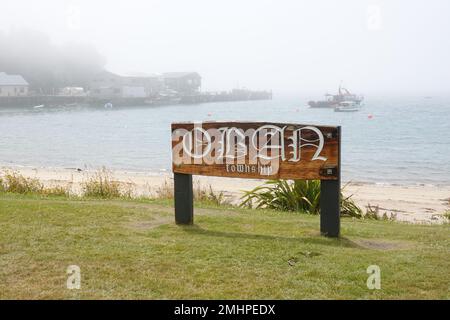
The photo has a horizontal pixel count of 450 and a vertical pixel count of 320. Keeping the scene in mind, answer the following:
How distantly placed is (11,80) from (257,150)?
372 feet

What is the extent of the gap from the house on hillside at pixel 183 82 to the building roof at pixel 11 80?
41366mm

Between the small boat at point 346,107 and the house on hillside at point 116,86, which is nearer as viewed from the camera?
the small boat at point 346,107

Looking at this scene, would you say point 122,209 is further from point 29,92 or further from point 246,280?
point 29,92

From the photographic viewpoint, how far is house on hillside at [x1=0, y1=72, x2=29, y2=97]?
108 m

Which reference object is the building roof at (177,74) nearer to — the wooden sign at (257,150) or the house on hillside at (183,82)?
the house on hillside at (183,82)

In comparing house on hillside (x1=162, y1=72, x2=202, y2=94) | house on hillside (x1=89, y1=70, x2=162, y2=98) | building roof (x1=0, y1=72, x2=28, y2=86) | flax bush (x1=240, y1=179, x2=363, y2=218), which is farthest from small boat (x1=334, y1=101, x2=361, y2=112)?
flax bush (x1=240, y1=179, x2=363, y2=218)

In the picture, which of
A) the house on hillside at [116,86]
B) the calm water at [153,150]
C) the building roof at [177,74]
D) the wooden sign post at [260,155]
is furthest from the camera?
the building roof at [177,74]

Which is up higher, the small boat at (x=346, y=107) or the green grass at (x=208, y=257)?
the green grass at (x=208, y=257)

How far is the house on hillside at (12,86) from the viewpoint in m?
108

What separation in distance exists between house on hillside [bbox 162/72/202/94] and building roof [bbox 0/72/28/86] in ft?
136

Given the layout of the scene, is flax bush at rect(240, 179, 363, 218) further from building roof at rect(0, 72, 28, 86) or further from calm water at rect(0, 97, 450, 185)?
building roof at rect(0, 72, 28, 86)

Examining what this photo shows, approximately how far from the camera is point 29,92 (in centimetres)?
11812

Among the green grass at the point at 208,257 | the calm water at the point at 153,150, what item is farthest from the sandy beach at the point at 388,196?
the green grass at the point at 208,257

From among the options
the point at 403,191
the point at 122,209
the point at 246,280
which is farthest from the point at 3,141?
the point at 246,280
